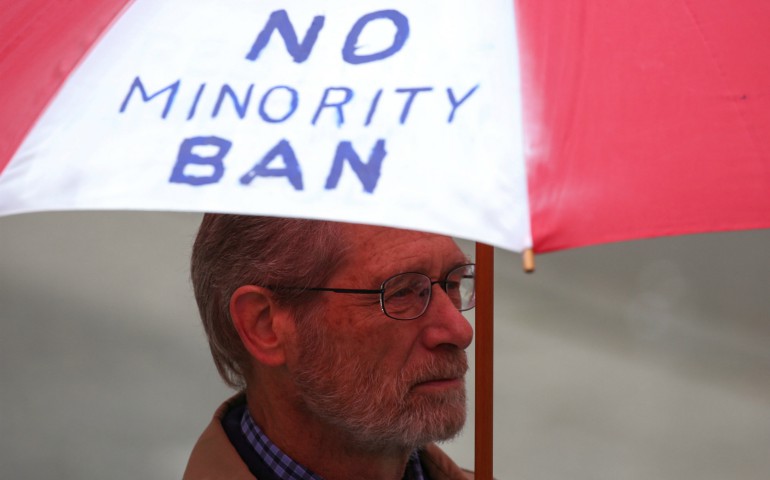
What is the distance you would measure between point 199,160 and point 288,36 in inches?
8.5

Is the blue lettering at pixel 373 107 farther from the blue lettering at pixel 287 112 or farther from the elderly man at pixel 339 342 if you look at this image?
the elderly man at pixel 339 342

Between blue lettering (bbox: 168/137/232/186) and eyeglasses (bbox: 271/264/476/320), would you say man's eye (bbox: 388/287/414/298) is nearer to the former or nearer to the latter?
eyeglasses (bbox: 271/264/476/320)

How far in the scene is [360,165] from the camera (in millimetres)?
1347

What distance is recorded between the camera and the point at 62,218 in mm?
Answer: 5141

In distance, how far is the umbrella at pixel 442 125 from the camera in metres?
1.32

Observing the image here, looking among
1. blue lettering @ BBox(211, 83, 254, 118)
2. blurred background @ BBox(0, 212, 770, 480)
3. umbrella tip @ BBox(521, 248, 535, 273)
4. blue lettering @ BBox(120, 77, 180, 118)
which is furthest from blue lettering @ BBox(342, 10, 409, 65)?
blurred background @ BBox(0, 212, 770, 480)

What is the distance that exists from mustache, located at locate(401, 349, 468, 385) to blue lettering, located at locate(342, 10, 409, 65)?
0.80m

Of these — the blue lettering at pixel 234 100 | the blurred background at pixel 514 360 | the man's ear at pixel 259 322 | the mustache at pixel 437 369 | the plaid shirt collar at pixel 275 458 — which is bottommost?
the plaid shirt collar at pixel 275 458

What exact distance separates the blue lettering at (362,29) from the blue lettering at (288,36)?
50 millimetres

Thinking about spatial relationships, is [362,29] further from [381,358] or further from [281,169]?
[381,358]

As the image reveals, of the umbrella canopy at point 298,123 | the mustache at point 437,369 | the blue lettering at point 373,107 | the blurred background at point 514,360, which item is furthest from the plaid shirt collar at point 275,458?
the blurred background at point 514,360

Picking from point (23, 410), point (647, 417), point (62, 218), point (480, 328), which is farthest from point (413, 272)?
point (62, 218)

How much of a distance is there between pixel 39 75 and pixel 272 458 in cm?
89

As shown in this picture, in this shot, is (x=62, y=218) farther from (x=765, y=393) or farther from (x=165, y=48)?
(x=165, y=48)
